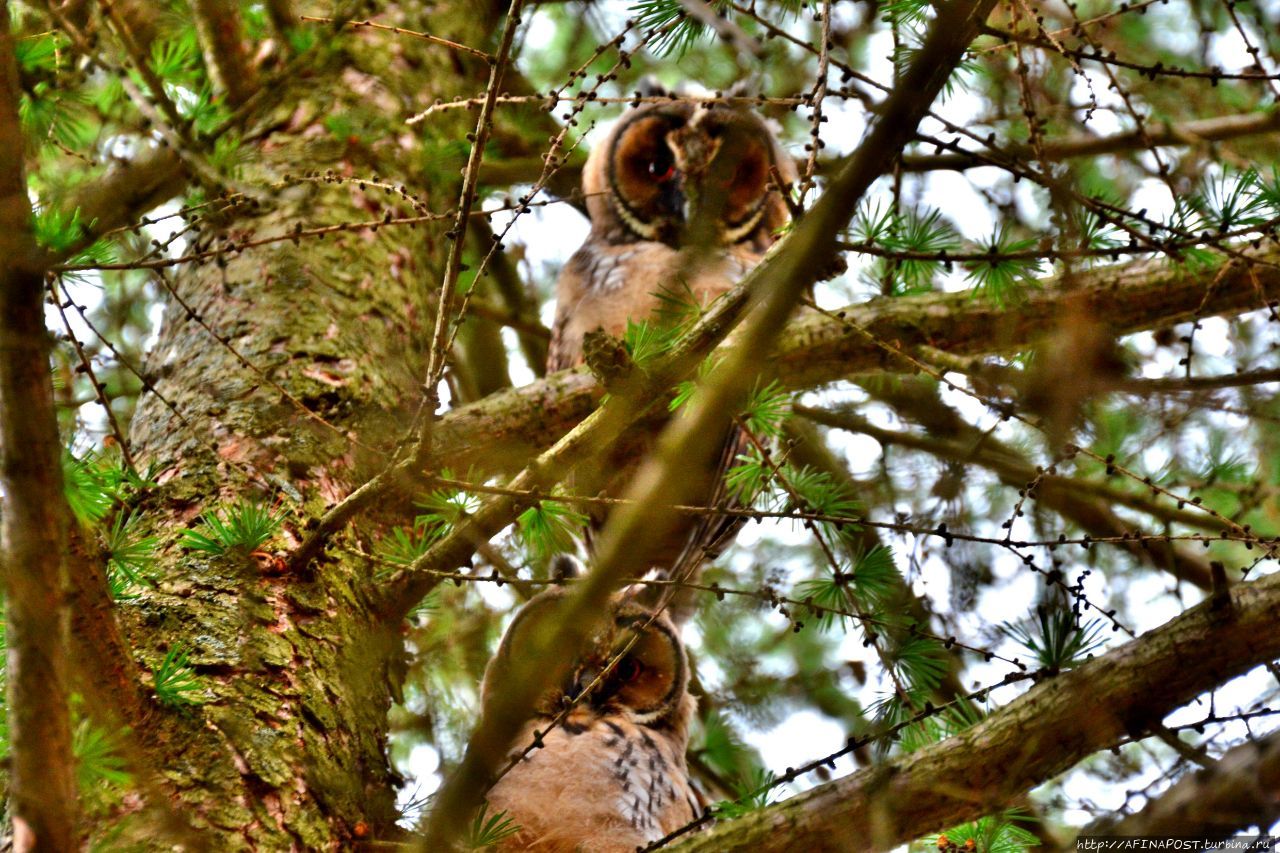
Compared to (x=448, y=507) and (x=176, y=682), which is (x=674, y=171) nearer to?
(x=448, y=507)

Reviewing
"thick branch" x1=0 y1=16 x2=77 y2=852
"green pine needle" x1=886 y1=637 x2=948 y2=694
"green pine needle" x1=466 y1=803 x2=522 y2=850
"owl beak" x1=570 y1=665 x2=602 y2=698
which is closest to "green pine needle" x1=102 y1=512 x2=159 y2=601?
"thick branch" x1=0 y1=16 x2=77 y2=852

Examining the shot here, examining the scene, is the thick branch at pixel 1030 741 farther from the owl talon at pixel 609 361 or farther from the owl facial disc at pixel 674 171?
the owl facial disc at pixel 674 171

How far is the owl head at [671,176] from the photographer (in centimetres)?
342

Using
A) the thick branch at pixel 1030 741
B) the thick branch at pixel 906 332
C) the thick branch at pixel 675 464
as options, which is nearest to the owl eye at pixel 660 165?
the thick branch at pixel 906 332

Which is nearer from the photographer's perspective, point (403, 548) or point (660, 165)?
point (403, 548)

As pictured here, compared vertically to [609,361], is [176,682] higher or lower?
lower

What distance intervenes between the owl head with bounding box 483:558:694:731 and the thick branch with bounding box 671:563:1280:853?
4.21ft

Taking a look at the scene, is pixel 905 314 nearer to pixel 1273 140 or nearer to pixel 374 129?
pixel 374 129

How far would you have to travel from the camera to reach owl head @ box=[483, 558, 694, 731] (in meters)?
2.72

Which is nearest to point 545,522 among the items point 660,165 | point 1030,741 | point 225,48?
point 1030,741

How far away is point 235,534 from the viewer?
1.78 meters

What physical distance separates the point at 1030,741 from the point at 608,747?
50.4 inches

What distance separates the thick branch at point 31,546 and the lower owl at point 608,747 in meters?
0.91

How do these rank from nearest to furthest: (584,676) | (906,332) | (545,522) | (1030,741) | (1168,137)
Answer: (1030,741) < (545,522) < (906,332) < (584,676) < (1168,137)
